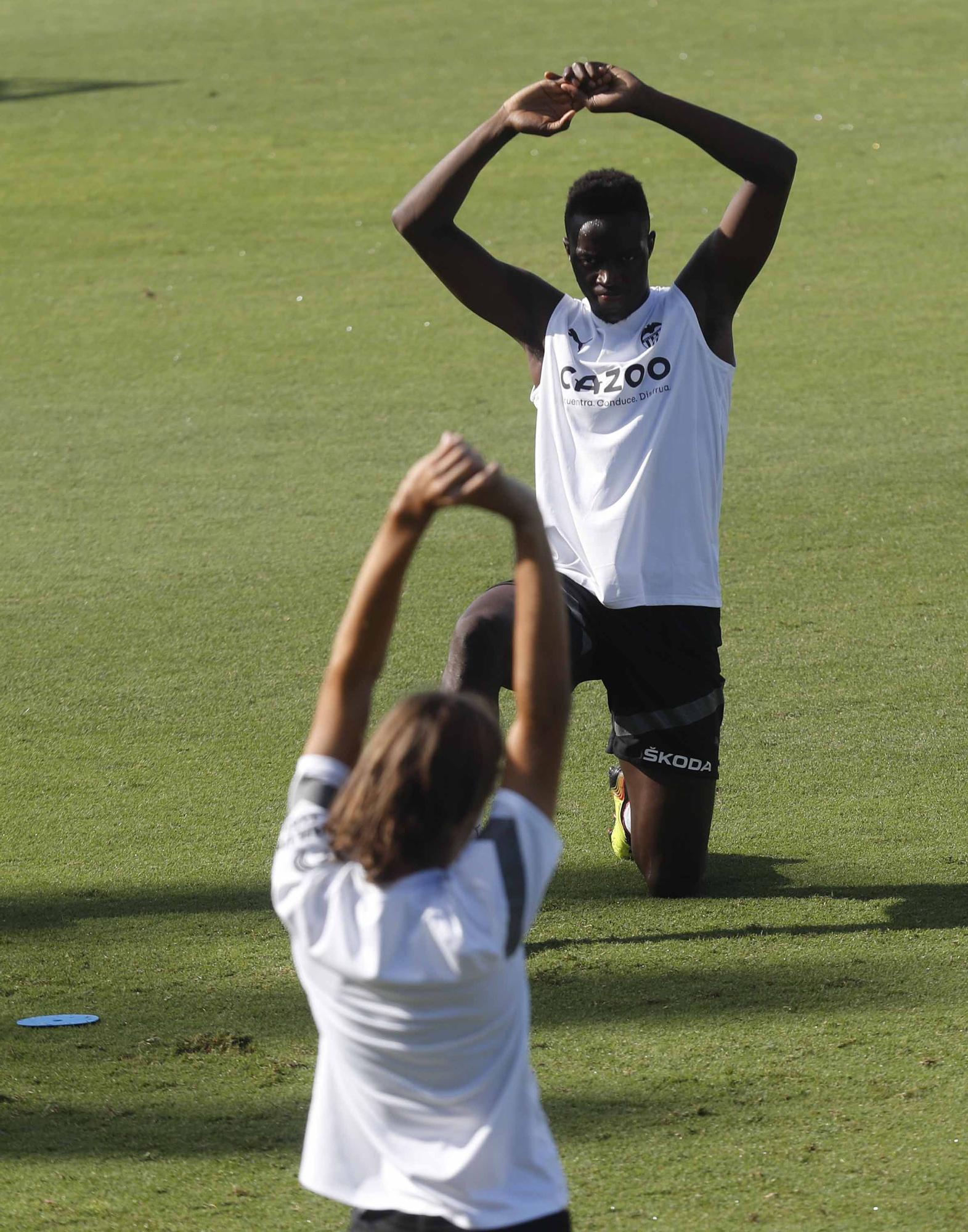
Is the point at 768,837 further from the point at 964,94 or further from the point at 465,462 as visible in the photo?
the point at 964,94

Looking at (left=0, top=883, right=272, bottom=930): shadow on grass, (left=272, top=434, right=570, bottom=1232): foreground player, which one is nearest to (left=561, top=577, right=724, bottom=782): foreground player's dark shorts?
(left=0, top=883, right=272, bottom=930): shadow on grass

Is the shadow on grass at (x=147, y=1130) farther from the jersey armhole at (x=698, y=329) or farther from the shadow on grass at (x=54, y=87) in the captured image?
the shadow on grass at (x=54, y=87)

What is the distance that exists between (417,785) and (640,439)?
9.87 ft

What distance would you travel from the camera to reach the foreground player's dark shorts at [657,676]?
5.21 m

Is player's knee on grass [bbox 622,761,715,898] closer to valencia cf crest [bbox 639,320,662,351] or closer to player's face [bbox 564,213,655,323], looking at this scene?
valencia cf crest [bbox 639,320,662,351]

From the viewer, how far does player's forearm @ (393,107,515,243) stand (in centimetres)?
484

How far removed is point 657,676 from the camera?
17.4ft

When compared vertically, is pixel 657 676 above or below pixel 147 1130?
above

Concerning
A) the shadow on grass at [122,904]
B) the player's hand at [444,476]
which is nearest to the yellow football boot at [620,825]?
the shadow on grass at [122,904]

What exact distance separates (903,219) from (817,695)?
889 centimetres

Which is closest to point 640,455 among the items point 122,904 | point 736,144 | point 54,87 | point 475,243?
point 475,243

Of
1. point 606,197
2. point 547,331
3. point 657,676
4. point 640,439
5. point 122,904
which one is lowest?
point 122,904

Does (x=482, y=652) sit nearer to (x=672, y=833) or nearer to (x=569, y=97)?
(x=672, y=833)

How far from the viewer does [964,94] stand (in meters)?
17.6
